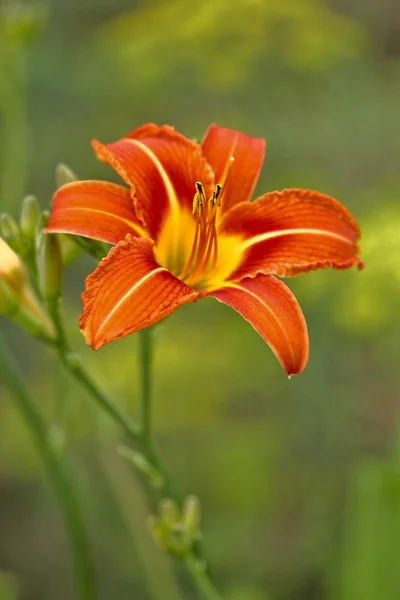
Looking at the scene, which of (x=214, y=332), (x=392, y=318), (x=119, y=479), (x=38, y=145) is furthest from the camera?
(x=38, y=145)

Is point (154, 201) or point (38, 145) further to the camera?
point (38, 145)

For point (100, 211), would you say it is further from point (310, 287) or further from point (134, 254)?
point (310, 287)

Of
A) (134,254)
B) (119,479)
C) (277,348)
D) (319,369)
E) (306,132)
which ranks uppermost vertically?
(306,132)

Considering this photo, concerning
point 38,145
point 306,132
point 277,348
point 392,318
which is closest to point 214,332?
point 392,318

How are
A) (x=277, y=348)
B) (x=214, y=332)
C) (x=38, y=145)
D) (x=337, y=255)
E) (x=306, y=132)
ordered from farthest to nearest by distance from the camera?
(x=38, y=145), (x=306, y=132), (x=214, y=332), (x=337, y=255), (x=277, y=348)

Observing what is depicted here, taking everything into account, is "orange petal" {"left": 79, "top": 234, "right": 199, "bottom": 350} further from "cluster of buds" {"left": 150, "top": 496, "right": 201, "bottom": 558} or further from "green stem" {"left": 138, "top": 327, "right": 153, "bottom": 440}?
"cluster of buds" {"left": 150, "top": 496, "right": 201, "bottom": 558}

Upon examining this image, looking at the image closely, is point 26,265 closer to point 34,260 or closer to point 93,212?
point 34,260

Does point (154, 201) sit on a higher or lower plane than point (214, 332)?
higher
